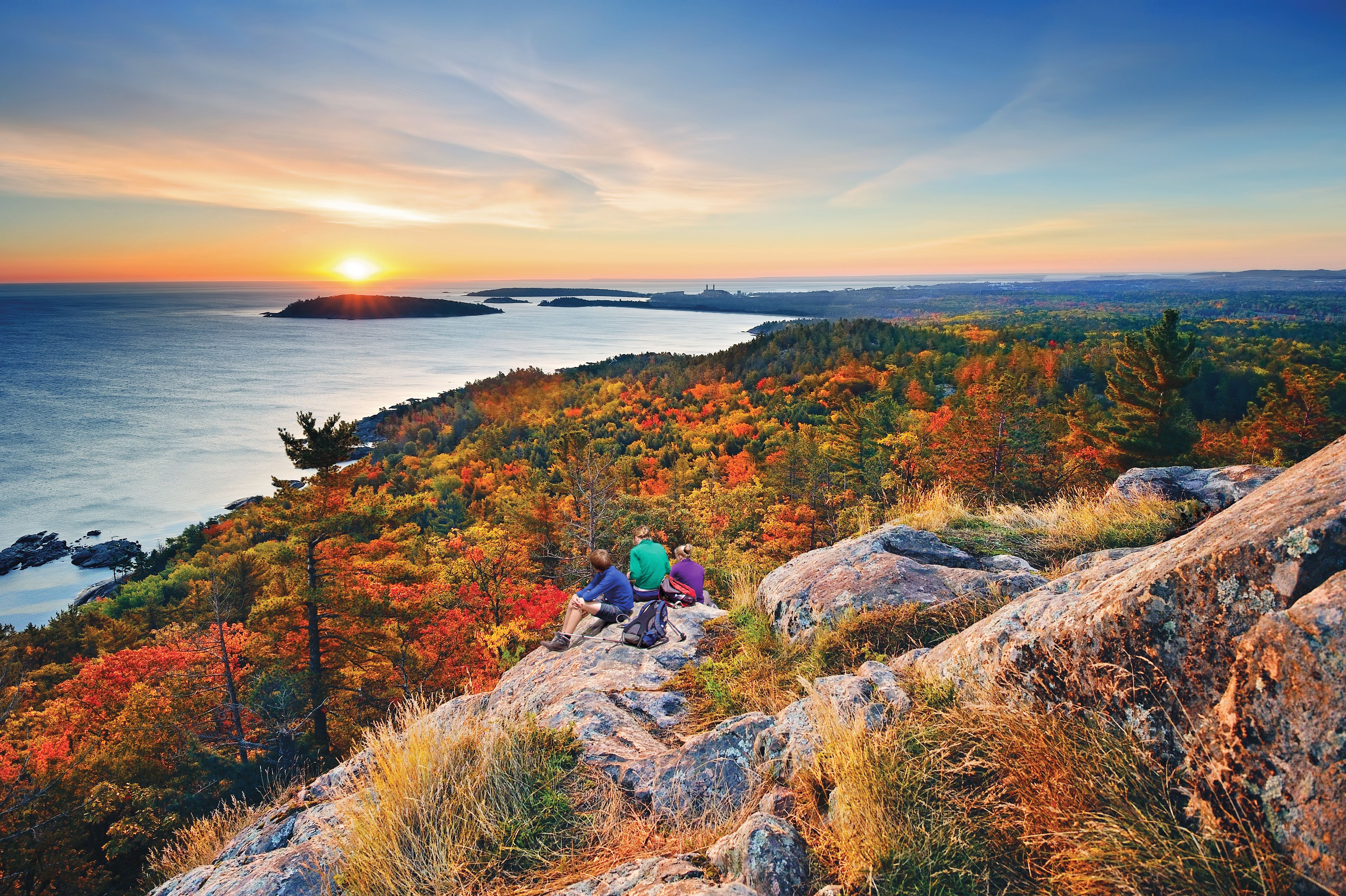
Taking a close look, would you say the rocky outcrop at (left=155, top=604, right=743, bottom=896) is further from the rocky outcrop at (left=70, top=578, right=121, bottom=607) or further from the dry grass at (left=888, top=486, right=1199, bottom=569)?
the rocky outcrop at (left=70, top=578, right=121, bottom=607)

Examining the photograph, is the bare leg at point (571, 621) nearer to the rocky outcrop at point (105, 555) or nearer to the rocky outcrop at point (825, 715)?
the rocky outcrop at point (825, 715)

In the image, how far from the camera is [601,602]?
23.1 feet

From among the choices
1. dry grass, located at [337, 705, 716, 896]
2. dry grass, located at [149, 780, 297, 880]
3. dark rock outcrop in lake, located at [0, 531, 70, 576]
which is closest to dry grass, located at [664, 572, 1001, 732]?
dry grass, located at [337, 705, 716, 896]

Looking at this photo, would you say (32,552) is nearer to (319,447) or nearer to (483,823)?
(319,447)

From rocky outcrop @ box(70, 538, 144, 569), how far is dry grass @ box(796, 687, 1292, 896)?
64.6 metres

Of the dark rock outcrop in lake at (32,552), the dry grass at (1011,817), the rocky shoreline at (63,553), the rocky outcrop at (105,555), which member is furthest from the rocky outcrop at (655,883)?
the dark rock outcrop in lake at (32,552)

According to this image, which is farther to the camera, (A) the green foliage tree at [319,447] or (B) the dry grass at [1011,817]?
(A) the green foliage tree at [319,447]

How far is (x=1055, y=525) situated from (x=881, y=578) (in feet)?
10.1

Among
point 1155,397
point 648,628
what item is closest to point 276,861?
point 648,628

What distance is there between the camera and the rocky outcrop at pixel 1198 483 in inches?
302

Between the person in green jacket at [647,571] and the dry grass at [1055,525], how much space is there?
3.49m

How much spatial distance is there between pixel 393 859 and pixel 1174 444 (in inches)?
1159

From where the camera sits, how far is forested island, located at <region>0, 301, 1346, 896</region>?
3619mm

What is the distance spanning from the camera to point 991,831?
2689 millimetres
